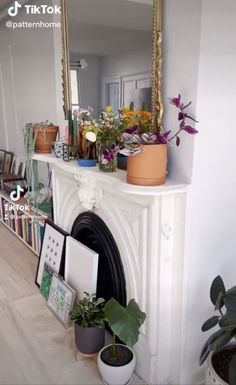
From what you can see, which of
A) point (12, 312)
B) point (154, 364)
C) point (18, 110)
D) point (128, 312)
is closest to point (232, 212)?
point (128, 312)

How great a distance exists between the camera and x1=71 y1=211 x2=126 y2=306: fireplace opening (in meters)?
1.83

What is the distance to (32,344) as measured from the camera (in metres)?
1.98

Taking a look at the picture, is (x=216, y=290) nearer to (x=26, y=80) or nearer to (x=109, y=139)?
(x=109, y=139)

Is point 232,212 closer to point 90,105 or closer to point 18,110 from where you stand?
point 90,105

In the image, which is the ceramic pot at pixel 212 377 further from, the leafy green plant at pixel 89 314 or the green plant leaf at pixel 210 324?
the leafy green plant at pixel 89 314

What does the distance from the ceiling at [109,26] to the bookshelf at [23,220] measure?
149 cm

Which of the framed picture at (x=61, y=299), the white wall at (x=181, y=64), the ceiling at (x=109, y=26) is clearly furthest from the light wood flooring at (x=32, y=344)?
the ceiling at (x=109, y=26)

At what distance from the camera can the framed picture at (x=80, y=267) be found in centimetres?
196

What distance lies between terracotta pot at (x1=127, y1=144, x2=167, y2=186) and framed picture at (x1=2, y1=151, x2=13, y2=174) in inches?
121

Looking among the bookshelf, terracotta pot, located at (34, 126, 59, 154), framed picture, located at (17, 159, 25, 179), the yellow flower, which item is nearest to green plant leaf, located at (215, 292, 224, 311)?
the yellow flower

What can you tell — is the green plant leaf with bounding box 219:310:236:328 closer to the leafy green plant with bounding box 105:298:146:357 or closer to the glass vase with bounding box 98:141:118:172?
the leafy green plant with bounding box 105:298:146:357

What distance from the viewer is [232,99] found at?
1459mm

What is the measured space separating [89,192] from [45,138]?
0.58 metres

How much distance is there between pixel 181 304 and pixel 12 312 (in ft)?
4.31
